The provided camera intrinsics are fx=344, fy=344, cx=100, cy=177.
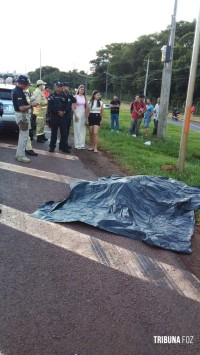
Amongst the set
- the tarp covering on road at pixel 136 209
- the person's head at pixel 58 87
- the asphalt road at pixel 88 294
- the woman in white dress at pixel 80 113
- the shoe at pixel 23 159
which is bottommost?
the asphalt road at pixel 88 294

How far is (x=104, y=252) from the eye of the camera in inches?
154

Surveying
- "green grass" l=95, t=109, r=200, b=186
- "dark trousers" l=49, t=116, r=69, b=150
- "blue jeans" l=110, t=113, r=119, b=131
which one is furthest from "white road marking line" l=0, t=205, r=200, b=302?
"blue jeans" l=110, t=113, r=119, b=131

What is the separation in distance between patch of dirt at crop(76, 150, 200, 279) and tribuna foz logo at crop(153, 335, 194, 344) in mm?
1009

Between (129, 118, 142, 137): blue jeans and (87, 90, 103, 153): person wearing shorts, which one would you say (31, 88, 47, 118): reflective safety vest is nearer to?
(87, 90, 103, 153): person wearing shorts

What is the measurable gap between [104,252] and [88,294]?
2.79ft

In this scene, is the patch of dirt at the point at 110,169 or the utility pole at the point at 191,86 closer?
the patch of dirt at the point at 110,169

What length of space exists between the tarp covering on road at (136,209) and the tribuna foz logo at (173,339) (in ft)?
4.96

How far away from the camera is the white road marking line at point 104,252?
3.40 m

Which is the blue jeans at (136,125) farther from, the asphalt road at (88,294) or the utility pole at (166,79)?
the asphalt road at (88,294)

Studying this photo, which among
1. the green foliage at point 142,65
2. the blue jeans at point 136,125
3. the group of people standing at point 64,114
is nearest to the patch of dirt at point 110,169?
the group of people standing at point 64,114


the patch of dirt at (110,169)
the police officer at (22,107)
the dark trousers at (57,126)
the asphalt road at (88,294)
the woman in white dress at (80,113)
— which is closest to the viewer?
the asphalt road at (88,294)

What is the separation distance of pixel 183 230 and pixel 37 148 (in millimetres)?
5932

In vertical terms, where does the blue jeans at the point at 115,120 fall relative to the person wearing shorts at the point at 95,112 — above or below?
below

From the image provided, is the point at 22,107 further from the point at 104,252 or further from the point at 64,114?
the point at 104,252
